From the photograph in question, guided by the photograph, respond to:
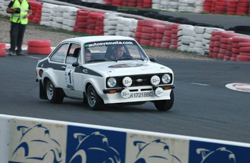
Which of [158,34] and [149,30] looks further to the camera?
[149,30]

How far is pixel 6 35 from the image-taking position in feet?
81.4

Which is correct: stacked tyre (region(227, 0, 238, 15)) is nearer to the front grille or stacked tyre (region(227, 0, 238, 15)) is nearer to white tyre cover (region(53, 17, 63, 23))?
white tyre cover (region(53, 17, 63, 23))

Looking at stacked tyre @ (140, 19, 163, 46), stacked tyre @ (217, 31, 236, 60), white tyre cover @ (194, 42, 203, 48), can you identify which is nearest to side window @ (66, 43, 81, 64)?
stacked tyre @ (217, 31, 236, 60)

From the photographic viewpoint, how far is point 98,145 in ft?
18.4

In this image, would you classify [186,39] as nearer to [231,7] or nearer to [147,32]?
[147,32]

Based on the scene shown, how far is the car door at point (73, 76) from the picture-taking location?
413 inches

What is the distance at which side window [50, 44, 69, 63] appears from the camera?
11189 mm

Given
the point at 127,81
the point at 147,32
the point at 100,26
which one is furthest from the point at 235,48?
the point at 127,81

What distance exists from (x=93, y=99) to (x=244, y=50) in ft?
28.8

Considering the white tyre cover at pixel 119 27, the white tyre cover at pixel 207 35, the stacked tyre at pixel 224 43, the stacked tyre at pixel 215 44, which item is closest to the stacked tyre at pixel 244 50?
the stacked tyre at pixel 224 43

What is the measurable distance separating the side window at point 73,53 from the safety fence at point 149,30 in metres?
7.87

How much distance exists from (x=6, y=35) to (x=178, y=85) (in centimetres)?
1244

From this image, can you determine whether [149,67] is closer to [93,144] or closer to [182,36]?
[93,144]

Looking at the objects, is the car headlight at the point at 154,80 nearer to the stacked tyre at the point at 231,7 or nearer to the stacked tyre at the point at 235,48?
the stacked tyre at the point at 235,48
